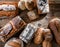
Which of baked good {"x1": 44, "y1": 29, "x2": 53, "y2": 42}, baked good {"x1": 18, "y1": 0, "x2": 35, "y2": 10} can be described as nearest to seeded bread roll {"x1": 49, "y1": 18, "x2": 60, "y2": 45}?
baked good {"x1": 44, "y1": 29, "x2": 53, "y2": 42}

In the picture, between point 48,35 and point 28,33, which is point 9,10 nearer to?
point 28,33

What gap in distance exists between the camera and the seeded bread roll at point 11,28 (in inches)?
56.5

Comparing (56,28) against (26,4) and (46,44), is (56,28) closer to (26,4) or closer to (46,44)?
(46,44)

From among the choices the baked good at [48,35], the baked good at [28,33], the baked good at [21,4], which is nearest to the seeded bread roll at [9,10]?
the baked good at [21,4]

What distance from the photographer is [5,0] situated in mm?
1537

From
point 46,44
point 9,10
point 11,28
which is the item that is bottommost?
point 46,44

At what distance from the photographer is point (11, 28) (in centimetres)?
144

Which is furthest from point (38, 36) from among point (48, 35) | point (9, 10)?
point (9, 10)

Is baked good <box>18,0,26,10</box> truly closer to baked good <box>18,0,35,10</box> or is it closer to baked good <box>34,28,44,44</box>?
baked good <box>18,0,35,10</box>

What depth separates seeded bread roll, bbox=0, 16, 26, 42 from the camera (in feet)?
4.71

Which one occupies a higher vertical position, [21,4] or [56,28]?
[21,4]

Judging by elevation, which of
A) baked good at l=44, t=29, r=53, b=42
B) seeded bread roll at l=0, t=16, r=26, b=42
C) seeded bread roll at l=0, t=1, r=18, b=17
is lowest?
baked good at l=44, t=29, r=53, b=42

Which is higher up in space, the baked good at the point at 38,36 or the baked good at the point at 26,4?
the baked good at the point at 26,4

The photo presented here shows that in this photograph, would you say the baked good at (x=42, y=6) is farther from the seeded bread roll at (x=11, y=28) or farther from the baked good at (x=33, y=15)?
the seeded bread roll at (x=11, y=28)
